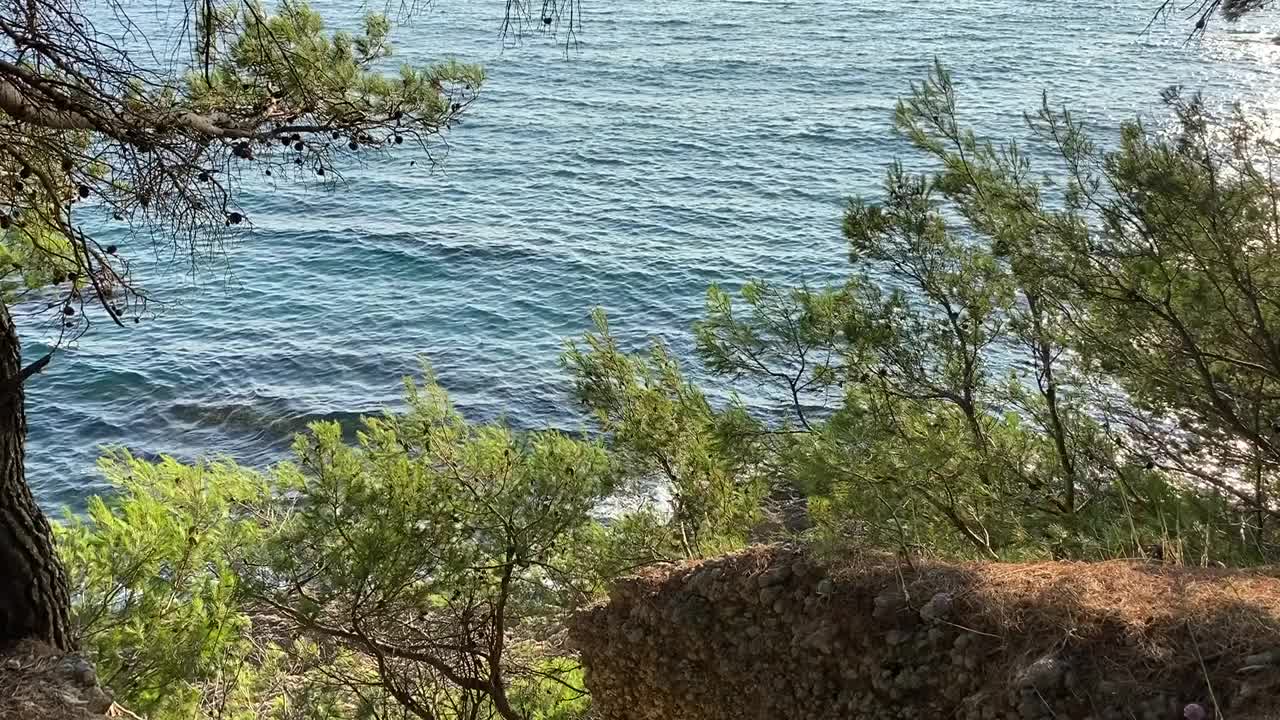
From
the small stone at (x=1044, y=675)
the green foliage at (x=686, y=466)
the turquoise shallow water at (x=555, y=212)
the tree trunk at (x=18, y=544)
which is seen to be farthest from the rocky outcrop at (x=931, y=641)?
the turquoise shallow water at (x=555, y=212)

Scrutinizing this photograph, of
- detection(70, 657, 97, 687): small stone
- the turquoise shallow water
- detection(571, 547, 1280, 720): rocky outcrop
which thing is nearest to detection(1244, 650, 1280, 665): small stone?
detection(571, 547, 1280, 720): rocky outcrop

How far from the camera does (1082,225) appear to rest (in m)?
6.25

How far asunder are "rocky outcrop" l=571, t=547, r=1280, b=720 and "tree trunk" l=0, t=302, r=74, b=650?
9.44 ft

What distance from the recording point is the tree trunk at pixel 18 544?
4074mm

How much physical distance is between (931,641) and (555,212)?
17.0 metres

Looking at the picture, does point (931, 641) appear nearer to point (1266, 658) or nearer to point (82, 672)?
point (1266, 658)

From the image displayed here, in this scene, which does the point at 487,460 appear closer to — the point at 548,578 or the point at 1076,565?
the point at 548,578

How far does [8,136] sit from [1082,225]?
17.5 feet

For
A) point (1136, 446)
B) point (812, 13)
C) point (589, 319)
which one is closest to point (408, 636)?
point (1136, 446)

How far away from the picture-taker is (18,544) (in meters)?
4.11

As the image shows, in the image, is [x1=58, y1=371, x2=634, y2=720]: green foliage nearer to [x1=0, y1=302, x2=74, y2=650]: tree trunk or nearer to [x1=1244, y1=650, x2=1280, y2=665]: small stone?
[x1=0, y1=302, x2=74, y2=650]: tree trunk

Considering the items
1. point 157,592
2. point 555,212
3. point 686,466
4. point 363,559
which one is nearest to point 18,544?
point 157,592

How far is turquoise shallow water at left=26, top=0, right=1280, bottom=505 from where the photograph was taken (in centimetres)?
1529

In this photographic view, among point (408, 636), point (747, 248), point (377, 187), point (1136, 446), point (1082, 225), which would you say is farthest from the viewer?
point (377, 187)
